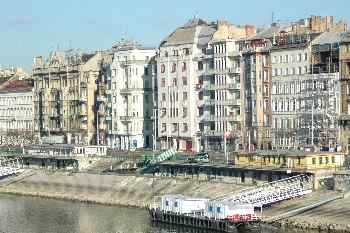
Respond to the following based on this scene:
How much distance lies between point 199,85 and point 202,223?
56.8 meters

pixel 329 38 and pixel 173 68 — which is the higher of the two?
pixel 329 38

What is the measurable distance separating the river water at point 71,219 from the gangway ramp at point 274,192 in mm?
7257

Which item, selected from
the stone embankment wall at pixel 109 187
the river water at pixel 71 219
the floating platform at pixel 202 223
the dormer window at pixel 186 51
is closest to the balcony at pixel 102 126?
the dormer window at pixel 186 51

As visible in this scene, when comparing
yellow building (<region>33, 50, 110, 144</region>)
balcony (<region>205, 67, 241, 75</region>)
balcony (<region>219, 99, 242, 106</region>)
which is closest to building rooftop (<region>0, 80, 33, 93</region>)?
yellow building (<region>33, 50, 110, 144</region>)

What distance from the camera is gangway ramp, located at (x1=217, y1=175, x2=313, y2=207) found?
94375mm

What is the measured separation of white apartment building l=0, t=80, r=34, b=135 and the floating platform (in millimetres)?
93943

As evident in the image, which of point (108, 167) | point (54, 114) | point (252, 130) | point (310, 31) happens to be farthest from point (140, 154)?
point (54, 114)

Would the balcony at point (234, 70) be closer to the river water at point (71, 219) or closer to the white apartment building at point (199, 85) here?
the white apartment building at point (199, 85)

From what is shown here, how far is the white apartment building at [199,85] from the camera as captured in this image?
139625mm

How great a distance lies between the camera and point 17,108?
7633 inches

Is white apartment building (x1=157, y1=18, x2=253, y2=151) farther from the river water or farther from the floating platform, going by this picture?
the floating platform

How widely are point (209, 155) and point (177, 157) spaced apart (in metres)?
4.64

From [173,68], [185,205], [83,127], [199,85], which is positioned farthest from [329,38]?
[83,127]

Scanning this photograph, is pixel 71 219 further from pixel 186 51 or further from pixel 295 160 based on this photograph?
pixel 186 51
